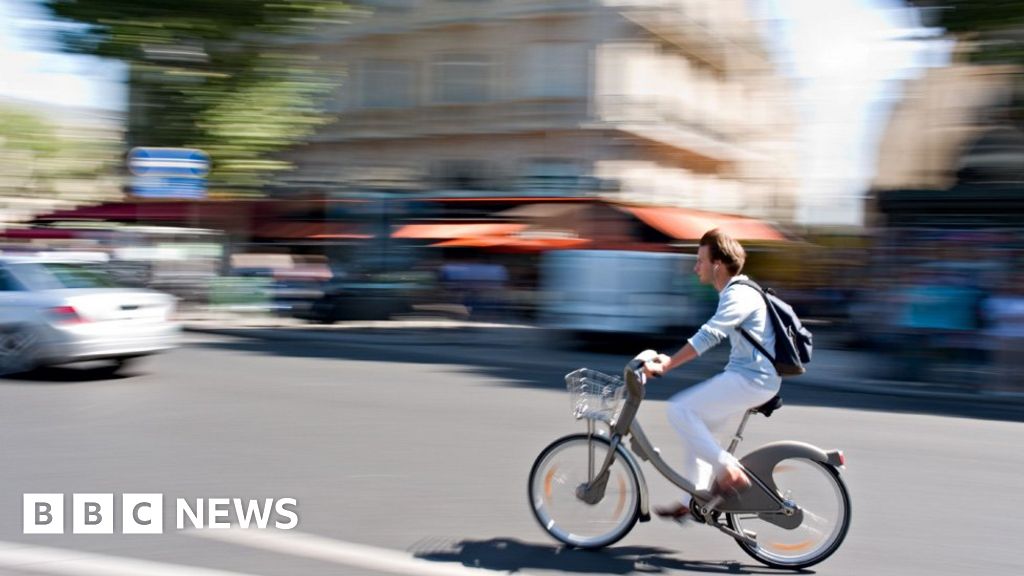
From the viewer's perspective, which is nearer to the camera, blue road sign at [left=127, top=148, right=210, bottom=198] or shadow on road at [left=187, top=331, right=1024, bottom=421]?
shadow on road at [left=187, top=331, right=1024, bottom=421]

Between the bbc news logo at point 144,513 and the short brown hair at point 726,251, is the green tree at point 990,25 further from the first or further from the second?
the bbc news logo at point 144,513

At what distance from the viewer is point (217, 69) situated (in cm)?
2514

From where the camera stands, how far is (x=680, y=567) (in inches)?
223

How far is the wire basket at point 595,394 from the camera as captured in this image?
219 inches

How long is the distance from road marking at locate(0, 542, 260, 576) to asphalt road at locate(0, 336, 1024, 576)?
2 cm

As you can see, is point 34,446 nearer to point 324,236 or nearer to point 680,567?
point 680,567

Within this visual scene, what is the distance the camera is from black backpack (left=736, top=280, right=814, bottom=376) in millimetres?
5430

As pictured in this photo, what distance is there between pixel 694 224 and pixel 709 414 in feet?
56.6

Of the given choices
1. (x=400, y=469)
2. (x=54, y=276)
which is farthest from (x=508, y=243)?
(x=400, y=469)

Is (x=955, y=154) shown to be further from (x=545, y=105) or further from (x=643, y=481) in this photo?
(x=643, y=481)

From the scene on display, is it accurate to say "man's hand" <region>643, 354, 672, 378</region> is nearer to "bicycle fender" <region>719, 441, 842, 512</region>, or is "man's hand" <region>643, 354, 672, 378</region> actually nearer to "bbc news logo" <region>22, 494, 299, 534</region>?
"bicycle fender" <region>719, 441, 842, 512</region>

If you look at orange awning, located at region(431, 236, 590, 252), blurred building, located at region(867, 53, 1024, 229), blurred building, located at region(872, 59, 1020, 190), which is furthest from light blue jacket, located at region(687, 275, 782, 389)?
orange awning, located at region(431, 236, 590, 252)

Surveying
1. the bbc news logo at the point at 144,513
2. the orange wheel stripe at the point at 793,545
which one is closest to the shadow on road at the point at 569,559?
the orange wheel stripe at the point at 793,545

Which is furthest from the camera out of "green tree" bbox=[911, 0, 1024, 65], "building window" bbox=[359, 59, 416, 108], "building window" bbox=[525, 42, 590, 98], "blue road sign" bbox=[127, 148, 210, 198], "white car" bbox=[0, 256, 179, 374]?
"building window" bbox=[359, 59, 416, 108]
